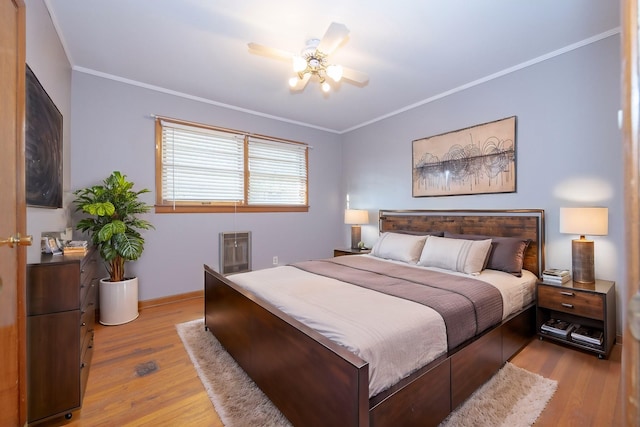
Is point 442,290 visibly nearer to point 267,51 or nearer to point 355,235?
point 267,51

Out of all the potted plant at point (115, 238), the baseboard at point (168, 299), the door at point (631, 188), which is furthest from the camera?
the baseboard at point (168, 299)

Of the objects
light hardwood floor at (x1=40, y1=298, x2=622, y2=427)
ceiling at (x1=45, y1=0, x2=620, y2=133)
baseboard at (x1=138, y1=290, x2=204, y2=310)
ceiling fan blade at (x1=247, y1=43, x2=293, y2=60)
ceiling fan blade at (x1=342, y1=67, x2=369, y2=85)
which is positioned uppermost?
ceiling at (x1=45, y1=0, x2=620, y2=133)

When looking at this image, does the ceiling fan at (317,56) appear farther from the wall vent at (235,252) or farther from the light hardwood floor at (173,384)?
the light hardwood floor at (173,384)

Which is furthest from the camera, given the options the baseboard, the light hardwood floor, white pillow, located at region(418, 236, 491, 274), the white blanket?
the baseboard

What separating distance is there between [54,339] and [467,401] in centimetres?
250

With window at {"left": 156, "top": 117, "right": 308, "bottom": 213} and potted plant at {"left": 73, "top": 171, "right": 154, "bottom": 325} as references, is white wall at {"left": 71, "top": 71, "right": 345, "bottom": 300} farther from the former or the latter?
potted plant at {"left": 73, "top": 171, "right": 154, "bottom": 325}

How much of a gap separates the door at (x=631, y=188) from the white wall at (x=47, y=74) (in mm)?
2516

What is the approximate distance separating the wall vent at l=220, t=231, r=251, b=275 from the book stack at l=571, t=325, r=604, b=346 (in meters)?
3.73

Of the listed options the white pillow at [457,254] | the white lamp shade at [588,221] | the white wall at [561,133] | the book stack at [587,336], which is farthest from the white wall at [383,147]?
the white pillow at [457,254]

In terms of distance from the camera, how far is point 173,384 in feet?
6.39

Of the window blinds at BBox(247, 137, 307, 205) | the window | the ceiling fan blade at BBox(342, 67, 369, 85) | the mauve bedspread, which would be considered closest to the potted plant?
the window

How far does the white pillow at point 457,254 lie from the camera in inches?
104

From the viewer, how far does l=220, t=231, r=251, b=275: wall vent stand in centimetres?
397

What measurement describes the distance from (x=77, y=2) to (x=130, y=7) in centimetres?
38
